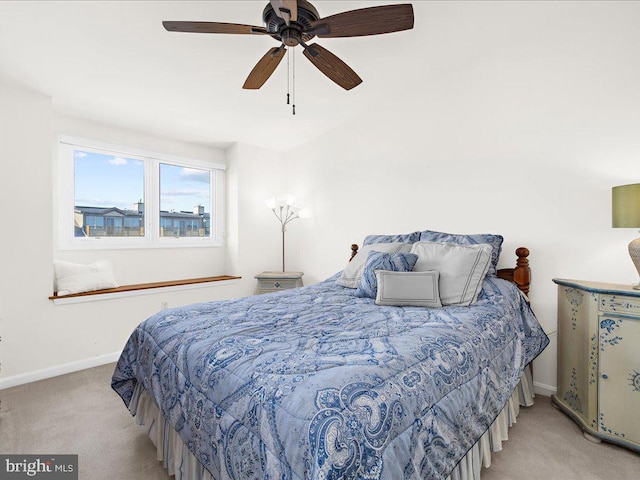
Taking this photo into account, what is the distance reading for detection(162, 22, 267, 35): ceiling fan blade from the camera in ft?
4.89

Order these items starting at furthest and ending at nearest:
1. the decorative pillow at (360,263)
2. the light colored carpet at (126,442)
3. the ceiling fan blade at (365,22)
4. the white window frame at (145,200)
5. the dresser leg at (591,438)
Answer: the white window frame at (145,200) → the decorative pillow at (360,263) → the dresser leg at (591,438) → the light colored carpet at (126,442) → the ceiling fan blade at (365,22)

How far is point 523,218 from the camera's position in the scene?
2447mm

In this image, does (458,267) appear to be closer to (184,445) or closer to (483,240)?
(483,240)

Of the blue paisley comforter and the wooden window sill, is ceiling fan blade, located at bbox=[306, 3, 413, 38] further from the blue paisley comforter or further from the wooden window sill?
the wooden window sill

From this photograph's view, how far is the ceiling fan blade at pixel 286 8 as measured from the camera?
1.24 metres

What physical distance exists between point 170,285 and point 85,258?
2.80 ft

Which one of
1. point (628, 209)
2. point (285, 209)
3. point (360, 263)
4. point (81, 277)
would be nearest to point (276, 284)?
point (285, 209)

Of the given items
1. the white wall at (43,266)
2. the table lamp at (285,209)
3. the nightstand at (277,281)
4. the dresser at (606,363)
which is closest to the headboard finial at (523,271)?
the dresser at (606,363)

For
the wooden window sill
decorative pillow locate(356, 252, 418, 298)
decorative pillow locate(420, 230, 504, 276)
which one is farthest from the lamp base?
Result: the wooden window sill

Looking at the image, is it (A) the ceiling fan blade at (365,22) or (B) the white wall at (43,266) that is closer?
(A) the ceiling fan blade at (365,22)

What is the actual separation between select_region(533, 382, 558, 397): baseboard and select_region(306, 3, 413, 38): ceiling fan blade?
8.58ft

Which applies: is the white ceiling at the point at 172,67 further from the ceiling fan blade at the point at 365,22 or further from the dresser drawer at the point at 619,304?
the dresser drawer at the point at 619,304

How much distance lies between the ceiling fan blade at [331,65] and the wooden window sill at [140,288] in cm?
276

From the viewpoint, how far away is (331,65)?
1821 mm
